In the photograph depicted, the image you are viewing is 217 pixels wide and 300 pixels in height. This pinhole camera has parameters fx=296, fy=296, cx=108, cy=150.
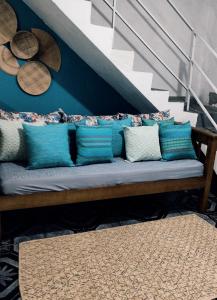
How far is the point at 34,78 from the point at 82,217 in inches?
63.3

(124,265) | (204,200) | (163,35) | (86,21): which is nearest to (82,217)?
(124,265)

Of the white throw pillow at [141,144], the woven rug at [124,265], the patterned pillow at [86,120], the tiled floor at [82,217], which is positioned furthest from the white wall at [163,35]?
the woven rug at [124,265]

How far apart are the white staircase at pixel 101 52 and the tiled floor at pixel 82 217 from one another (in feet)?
3.26

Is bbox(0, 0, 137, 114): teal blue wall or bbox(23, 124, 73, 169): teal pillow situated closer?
bbox(23, 124, 73, 169): teal pillow

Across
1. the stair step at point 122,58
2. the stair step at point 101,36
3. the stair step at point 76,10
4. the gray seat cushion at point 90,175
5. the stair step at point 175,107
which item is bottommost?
the gray seat cushion at point 90,175

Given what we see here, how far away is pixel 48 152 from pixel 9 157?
356mm

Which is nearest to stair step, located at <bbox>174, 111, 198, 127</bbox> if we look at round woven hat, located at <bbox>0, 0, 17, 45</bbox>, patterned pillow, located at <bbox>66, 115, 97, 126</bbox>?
patterned pillow, located at <bbox>66, 115, 97, 126</bbox>

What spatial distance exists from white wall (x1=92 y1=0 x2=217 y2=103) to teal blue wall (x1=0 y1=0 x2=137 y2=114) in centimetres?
54

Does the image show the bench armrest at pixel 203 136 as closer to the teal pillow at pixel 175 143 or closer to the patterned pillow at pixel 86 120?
the teal pillow at pixel 175 143

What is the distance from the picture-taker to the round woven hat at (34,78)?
3184 millimetres

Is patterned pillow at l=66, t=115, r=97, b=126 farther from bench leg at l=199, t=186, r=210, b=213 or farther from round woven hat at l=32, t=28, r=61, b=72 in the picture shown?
bench leg at l=199, t=186, r=210, b=213

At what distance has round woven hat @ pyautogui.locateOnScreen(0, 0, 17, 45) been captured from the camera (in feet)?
9.73

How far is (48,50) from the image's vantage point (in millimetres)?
3232

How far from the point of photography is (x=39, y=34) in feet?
10.4
